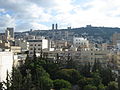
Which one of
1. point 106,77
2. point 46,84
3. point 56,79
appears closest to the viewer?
point 46,84

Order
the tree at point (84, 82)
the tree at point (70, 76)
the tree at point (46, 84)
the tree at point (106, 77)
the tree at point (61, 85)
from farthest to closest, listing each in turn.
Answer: the tree at point (70, 76)
the tree at point (106, 77)
the tree at point (84, 82)
the tree at point (61, 85)
the tree at point (46, 84)

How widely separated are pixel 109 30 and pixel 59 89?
12475 cm

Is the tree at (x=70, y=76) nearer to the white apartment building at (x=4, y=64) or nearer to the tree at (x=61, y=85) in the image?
the tree at (x=61, y=85)

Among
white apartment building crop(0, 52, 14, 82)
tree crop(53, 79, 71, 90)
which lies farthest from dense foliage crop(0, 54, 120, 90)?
white apartment building crop(0, 52, 14, 82)

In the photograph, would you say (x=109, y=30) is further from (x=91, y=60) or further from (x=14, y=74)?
(x=14, y=74)

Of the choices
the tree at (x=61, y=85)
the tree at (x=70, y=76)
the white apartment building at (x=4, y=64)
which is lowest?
the tree at (x=61, y=85)

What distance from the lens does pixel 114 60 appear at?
5472 cm

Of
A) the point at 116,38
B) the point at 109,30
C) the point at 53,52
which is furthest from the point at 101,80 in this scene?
the point at 109,30

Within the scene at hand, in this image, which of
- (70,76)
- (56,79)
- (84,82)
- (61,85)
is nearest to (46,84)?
(61,85)

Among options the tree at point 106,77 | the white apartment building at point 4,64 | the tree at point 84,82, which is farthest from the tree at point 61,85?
the white apartment building at point 4,64

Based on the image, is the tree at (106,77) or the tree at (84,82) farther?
the tree at (106,77)

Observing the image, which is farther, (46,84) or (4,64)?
(4,64)

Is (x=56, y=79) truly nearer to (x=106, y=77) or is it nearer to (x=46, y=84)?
(x=46, y=84)

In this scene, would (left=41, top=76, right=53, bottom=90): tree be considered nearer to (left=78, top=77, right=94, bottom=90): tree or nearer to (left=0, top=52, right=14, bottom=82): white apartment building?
(left=78, top=77, right=94, bottom=90): tree
